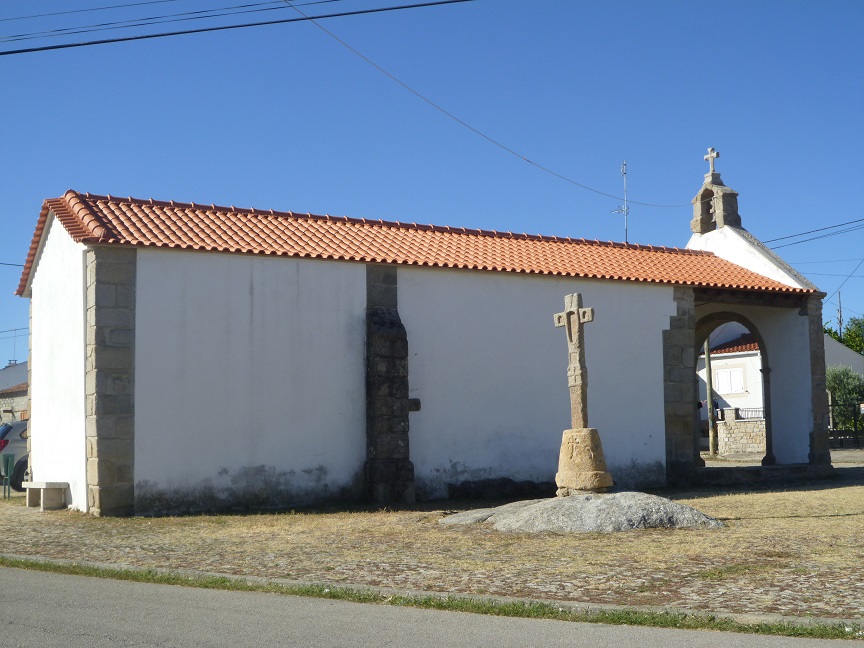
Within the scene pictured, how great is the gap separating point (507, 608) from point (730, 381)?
117 feet

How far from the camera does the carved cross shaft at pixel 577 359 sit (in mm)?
12906

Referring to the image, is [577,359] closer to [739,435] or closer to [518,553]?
[518,553]

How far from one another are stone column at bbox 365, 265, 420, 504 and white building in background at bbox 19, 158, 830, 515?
35 millimetres

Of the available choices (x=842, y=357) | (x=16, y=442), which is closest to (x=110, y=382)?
(x=16, y=442)

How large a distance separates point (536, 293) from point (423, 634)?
38.7 feet

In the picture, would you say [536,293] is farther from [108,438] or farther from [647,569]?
[647,569]

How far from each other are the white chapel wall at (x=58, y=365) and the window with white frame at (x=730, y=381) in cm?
2982

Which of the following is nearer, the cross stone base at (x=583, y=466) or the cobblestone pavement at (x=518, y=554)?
the cobblestone pavement at (x=518, y=554)

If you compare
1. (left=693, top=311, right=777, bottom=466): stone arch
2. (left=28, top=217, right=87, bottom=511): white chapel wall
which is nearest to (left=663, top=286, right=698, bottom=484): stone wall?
(left=693, top=311, right=777, bottom=466): stone arch

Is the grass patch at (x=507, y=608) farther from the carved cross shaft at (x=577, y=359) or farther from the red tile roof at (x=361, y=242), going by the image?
the red tile roof at (x=361, y=242)

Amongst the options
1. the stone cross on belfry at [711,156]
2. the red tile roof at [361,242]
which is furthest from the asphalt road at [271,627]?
the stone cross on belfry at [711,156]

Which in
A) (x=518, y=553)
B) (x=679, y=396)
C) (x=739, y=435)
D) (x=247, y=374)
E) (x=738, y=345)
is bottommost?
(x=518, y=553)

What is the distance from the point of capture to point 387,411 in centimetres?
1520

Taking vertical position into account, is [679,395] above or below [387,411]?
above
